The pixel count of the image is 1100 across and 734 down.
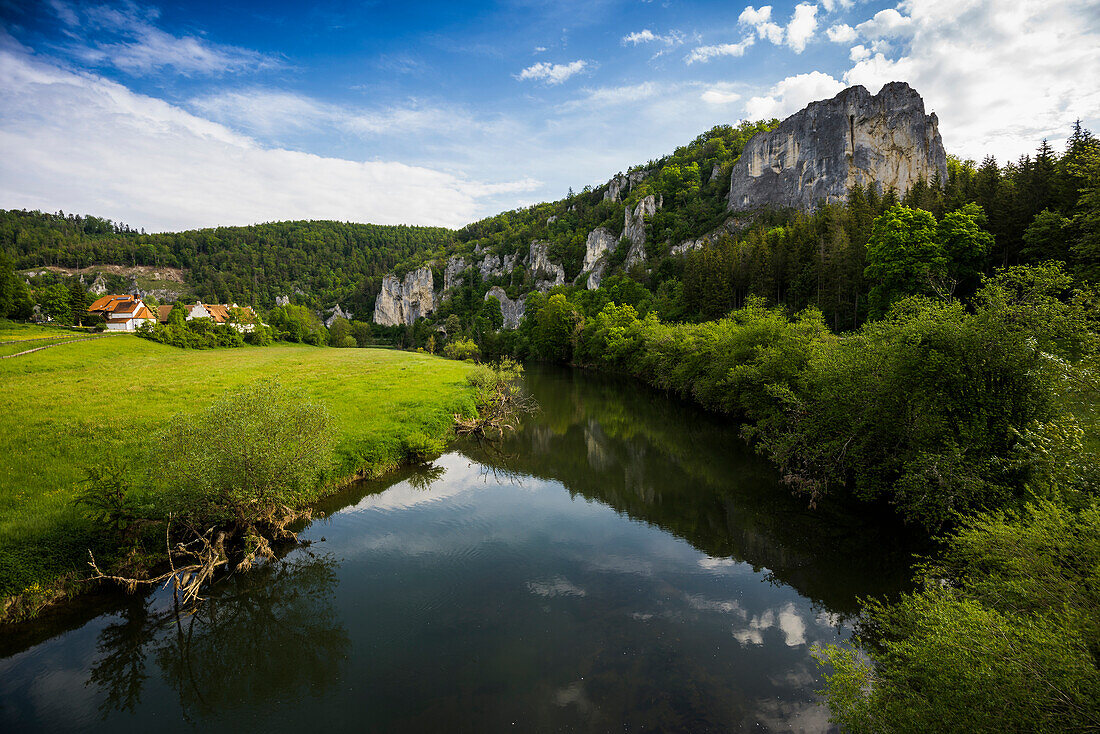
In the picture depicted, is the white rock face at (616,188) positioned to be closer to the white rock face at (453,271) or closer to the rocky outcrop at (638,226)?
the rocky outcrop at (638,226)

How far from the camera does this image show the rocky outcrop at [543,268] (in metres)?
116

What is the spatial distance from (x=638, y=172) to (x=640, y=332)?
→ 9499 cm

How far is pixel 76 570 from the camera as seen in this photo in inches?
447

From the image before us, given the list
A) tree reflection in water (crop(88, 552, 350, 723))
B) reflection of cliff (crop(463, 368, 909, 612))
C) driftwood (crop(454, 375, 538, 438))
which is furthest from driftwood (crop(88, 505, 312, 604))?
driftwood (crop(454, 375, 538, 438))

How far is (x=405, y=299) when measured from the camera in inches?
5630

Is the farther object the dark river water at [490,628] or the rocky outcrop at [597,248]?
the rocky outcrop at [597,248]

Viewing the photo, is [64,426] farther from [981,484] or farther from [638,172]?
[638,172]

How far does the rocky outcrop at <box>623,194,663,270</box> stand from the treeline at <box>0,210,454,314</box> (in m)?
85.8

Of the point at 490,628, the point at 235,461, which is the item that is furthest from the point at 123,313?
the point at 490,628

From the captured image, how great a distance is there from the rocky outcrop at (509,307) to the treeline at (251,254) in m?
52.1

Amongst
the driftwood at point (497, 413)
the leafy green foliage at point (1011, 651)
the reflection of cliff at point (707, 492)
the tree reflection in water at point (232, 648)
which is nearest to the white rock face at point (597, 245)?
the driftwood at point (497, 413)

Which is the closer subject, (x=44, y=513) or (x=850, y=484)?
(x=44, y=513)

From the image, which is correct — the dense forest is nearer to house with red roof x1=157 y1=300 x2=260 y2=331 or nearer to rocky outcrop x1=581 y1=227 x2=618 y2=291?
house with red roof x1=157 y1=300 x2=260 y2=331

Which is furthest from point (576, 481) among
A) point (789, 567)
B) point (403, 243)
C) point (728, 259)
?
point (403, 243)
